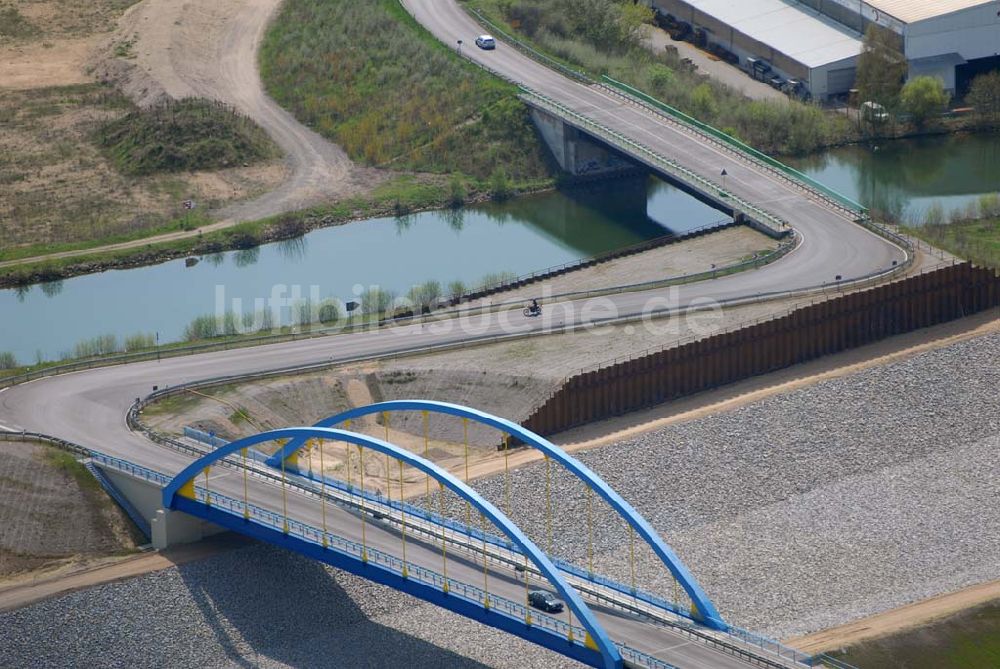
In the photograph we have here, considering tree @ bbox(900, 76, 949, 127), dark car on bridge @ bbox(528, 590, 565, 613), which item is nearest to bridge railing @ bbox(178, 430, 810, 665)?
dark car on bridge @ bbox(528, 590, 565, 613)

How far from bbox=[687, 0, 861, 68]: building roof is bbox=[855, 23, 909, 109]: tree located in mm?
3190

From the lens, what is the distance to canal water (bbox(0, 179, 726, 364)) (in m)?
98.9

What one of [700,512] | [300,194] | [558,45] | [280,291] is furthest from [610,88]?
[700,512]

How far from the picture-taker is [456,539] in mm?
68250

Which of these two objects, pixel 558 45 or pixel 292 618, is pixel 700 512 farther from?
pixel 558 45

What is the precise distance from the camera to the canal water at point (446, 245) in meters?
99.8

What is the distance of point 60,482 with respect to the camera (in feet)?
245

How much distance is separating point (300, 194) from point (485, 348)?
3003 cm

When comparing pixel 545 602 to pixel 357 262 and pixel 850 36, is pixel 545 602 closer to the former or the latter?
pixel 357 262

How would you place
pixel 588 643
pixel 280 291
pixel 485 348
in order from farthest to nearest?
pixel 280 291, pixel 485 348, pixel 588 643

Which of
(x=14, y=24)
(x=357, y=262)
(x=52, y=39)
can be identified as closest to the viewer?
(x=357, y=262)

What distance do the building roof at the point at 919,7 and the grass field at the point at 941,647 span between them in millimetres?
62592

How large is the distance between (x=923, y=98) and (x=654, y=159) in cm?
1928

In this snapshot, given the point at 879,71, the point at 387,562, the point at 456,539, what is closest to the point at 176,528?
the point at 387,562
